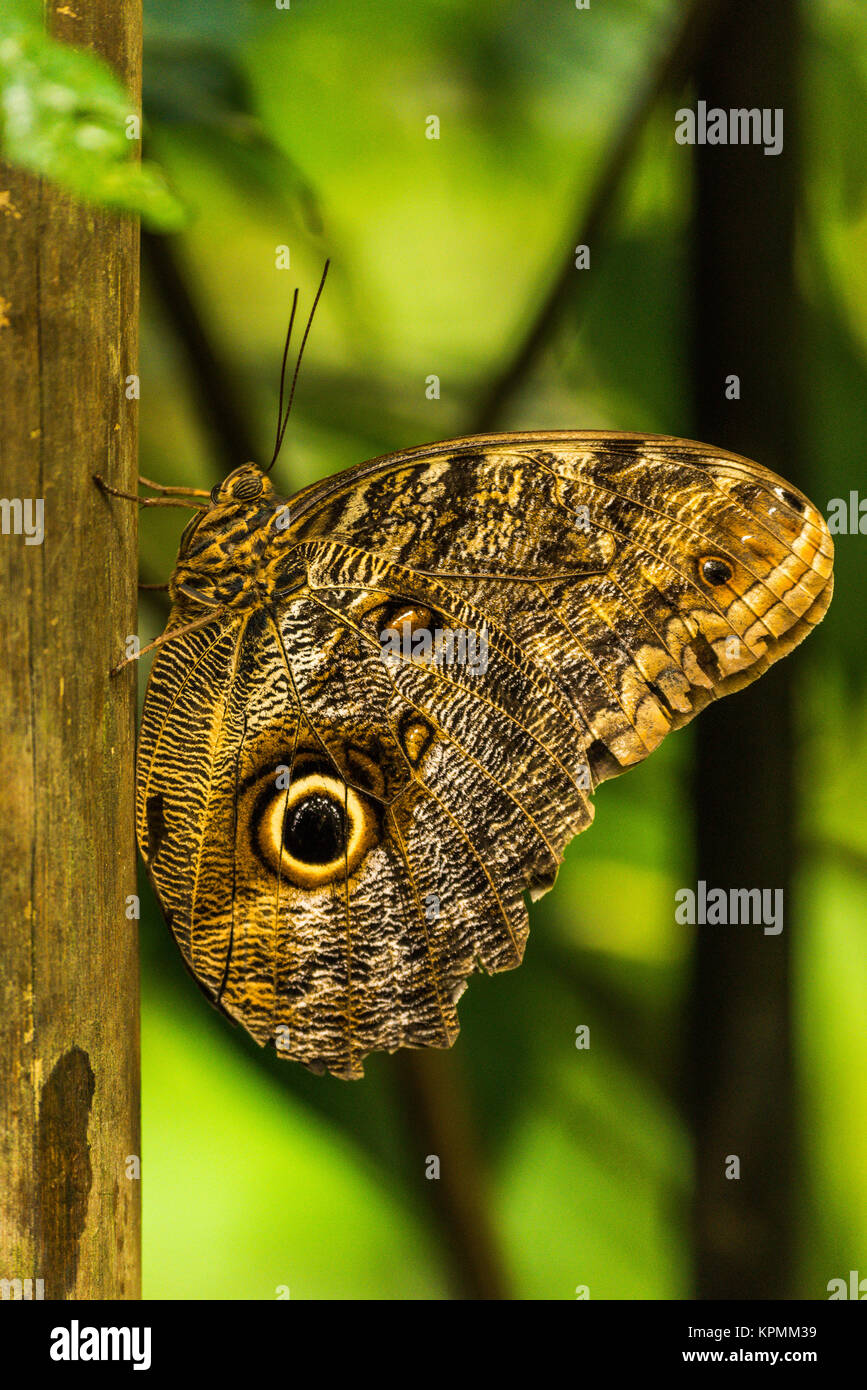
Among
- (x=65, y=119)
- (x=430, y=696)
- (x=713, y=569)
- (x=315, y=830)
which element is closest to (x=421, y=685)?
(x=430, y=696)

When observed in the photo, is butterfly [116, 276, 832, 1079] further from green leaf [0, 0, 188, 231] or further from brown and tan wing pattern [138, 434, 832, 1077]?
green leaf [0, 0, 188, 231]

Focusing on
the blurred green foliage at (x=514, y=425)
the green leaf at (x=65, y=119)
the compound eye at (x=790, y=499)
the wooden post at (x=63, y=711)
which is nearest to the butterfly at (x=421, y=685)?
the compound eye at (x=790, y=499)

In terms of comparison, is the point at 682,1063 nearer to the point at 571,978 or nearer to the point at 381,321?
the point at 571,978

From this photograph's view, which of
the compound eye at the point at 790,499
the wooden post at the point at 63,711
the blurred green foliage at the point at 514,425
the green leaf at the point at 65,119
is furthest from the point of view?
the blurred green foliage at the point at 514,425

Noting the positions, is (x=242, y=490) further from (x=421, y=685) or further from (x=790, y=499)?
(x=790, y=499)

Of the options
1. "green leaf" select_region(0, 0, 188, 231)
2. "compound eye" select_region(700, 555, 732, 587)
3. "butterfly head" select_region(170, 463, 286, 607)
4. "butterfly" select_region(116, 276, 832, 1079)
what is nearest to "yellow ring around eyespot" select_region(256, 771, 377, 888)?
"butterfly" select_region(116, 276, 832, 1079)

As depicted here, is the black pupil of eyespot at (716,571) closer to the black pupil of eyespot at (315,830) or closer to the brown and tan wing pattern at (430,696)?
the brown and tan wing pattern at (430,696)
